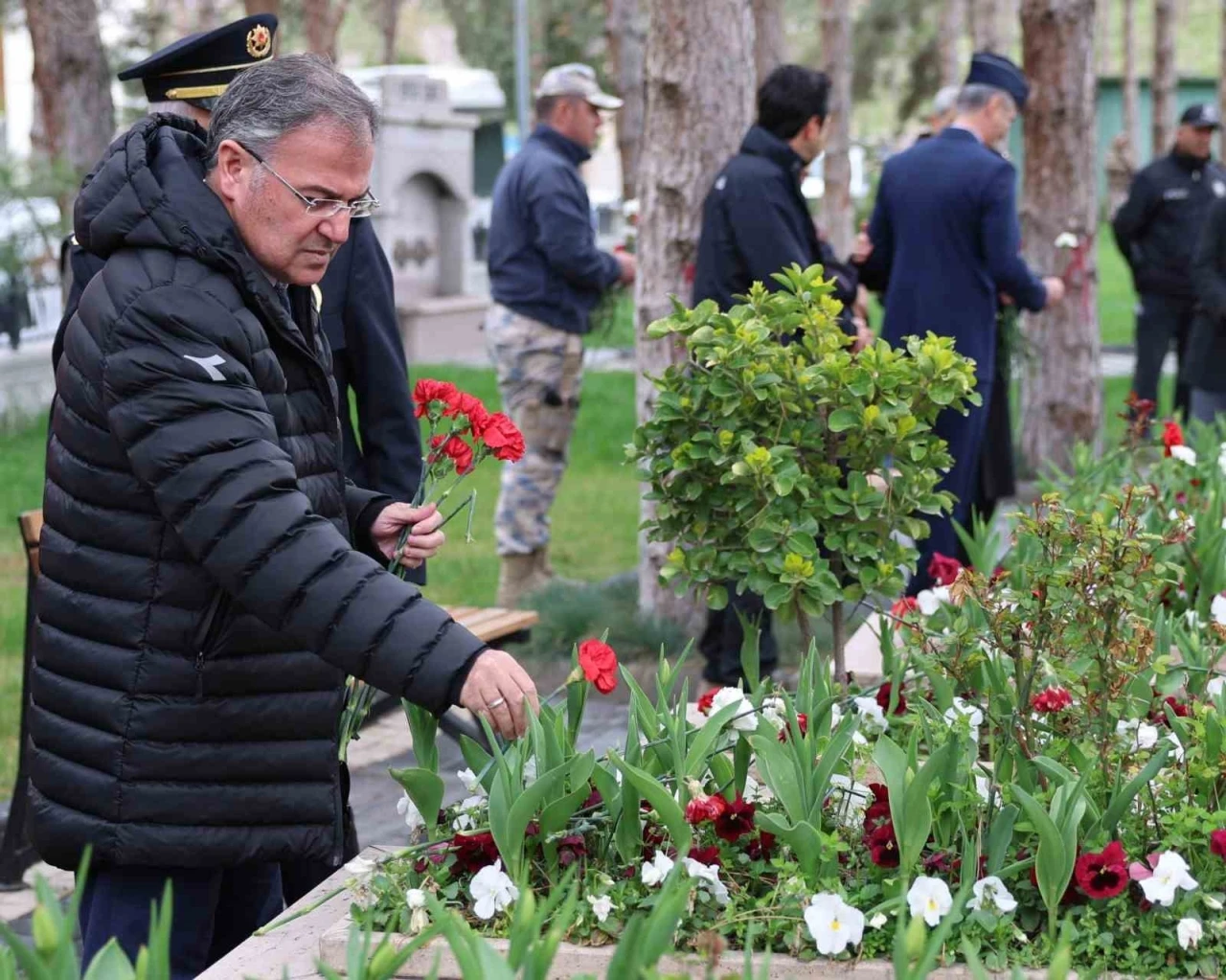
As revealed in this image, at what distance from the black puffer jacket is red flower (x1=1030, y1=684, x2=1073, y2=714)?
1.19 meters

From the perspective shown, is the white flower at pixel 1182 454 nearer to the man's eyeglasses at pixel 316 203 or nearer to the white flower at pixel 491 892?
the white flower at pixel 491 892

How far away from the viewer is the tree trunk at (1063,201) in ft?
32.6

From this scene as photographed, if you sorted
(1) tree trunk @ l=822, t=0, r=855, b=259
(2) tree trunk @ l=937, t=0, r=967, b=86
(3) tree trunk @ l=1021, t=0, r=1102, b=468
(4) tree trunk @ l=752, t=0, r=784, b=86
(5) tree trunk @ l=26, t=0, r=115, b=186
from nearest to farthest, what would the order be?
(3) tree trunk @ l=1021, t=0, r=1102, b=468
(5) tree trunk @ l=26, t=0, r=115, b=186
(4) tree trunk @ l=752, t=0, r=784, b=86
(1) tree trunk @ l=822, t=0, r=855, b=259
(2) tree trunk @ l=937, t=0, r=967, b=86

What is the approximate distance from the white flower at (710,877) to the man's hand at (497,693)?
34cm

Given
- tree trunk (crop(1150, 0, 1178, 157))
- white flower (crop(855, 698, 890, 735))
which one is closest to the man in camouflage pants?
white flower (crop(855, 698, 890, 735))

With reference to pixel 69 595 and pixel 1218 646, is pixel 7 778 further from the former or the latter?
pixel 1218 646

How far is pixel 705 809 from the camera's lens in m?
2.69

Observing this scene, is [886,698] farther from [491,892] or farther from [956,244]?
[956,244]

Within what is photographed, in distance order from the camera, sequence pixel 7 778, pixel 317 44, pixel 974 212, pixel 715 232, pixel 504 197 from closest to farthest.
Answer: pixel 7 778 → pixel 715 232 → pixel 974 212 → pixel 504 197 → pixel 317 44

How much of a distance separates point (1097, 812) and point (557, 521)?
24.8 ft

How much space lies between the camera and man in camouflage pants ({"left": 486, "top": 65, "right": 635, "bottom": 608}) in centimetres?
750

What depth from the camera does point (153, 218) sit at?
250 centimetres

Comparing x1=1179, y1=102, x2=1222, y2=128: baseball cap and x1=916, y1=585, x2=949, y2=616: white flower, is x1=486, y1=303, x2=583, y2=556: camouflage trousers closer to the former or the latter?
x1=916, y1=585, x2=949, y2=616: white flower

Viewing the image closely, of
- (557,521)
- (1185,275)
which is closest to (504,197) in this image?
(557,521)
